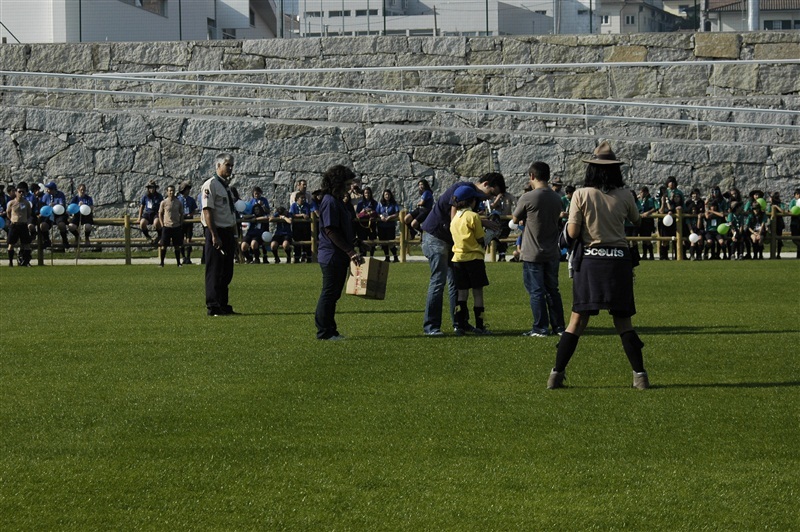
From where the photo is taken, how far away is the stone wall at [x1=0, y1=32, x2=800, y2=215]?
104 ft

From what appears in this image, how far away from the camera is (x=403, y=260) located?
1110 inches

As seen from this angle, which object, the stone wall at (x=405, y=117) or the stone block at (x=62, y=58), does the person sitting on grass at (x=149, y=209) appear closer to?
the stone wall at (x=405, y=117)

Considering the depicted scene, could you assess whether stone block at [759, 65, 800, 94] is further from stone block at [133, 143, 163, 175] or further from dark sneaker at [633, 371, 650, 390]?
dark sneaker at [633, 371, 650, 390]

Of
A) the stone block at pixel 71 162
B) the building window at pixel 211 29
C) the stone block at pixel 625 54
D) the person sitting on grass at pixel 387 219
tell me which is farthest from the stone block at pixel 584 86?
the stone block at pixel 71 162

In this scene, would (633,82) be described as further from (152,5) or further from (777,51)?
(152,5)

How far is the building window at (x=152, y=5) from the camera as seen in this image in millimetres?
36688

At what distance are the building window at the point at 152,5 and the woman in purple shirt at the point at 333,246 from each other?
2536cm

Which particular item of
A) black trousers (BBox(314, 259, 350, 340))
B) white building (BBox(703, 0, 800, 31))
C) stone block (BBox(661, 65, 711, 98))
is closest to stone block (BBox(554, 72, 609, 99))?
stone block (BBox(661, 65, 711, 98))

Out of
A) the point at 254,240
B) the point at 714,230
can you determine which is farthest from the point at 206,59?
the point at 714,230

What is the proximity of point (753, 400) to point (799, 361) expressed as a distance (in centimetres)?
216

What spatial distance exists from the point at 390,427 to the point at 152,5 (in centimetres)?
3185

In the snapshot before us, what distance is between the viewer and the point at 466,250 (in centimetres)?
1310

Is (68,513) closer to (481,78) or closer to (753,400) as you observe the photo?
(753,400)

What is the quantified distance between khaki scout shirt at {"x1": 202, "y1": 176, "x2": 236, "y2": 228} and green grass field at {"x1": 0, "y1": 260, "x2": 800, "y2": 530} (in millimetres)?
1349
